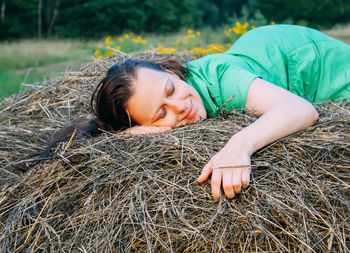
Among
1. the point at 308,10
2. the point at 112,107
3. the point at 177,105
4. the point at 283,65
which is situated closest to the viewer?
the point at 177,105

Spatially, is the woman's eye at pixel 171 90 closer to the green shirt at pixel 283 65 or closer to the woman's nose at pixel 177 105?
the woman's nose at pixel 177 105

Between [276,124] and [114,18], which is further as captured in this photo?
[114,18]

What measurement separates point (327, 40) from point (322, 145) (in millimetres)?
1336

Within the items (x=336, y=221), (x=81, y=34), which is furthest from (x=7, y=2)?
(x=336, y=221)

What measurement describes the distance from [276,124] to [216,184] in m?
0.38

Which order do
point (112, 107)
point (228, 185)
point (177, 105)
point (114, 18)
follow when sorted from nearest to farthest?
point (228, 185) → point (177, 105) → point (112, 107) → point (114, 18)

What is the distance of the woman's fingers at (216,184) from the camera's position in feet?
4.03

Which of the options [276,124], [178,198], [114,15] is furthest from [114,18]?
[178,198]

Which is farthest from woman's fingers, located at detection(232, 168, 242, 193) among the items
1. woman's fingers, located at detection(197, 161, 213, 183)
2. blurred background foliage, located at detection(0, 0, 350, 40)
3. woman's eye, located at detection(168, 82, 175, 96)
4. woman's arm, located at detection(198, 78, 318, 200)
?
blurred background foliage, located at detection(0, 0, 350, 40)

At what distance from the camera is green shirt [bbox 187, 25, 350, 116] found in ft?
6.34

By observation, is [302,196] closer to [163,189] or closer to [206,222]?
[206,222]

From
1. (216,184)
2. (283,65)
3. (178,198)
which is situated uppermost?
(283,65)

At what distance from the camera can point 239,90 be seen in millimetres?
1754

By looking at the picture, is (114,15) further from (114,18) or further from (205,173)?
(205,173)
